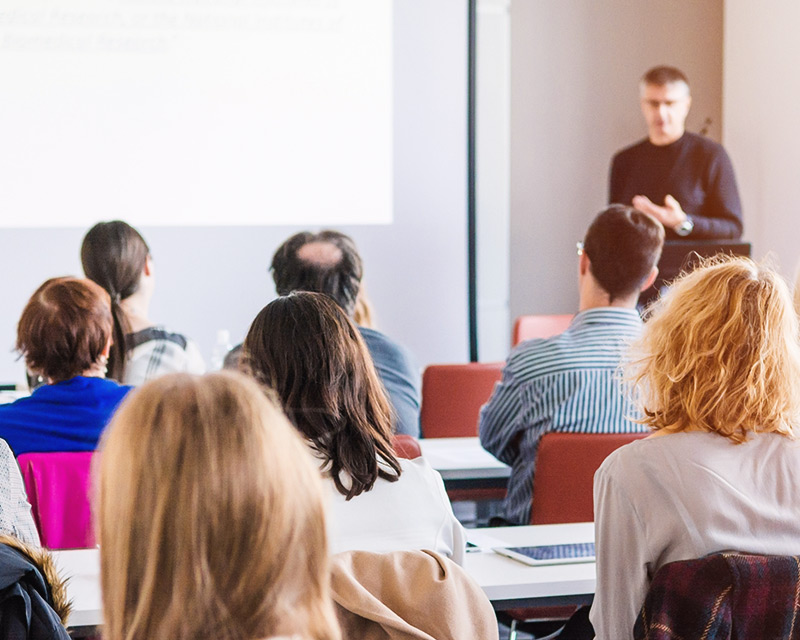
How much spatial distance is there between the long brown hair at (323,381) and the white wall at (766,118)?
168 inches

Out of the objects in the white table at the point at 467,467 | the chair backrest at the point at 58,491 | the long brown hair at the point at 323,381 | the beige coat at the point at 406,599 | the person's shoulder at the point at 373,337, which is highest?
the long brown hair at the point at 323,381

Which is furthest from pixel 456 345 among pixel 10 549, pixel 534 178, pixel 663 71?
pixel 10 549

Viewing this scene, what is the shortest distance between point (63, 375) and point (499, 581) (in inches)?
47.0

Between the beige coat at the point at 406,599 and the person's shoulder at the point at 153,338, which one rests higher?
the person's shoulder at the point at 153,338

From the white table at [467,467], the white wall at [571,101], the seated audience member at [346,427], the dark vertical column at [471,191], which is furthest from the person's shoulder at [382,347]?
the white wall at [571,101]

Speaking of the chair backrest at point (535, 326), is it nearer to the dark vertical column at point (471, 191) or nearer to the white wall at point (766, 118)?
the dark vertical column at point (471, 191)

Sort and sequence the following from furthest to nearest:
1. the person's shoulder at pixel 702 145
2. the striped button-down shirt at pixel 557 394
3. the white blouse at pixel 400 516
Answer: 1. the person's shoulder at pixel 702 145
2. the striped button-down shirt at pixel 557 394
3. the white blouse at pixel 400 516

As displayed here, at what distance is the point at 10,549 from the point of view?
143 cm

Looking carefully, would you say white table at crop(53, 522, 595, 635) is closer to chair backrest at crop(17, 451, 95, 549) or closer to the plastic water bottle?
chair backrest at crop(17, 451, 95, 549)

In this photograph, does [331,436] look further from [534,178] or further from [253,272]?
[534,178]

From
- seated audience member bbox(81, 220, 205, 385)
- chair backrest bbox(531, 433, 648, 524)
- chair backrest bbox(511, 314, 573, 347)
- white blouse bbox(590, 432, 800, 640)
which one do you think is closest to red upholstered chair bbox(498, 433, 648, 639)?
chair backrest bbox(531, 433, 648, 524)

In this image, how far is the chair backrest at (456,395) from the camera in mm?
3826

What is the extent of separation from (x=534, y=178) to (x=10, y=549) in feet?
16.2

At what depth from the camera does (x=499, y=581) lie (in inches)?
74.2
